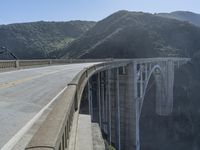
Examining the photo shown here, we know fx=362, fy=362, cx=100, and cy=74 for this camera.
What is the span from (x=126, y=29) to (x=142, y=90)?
8076cm

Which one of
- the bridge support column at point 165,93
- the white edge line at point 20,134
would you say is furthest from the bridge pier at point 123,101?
the bridge support column at point 165,93

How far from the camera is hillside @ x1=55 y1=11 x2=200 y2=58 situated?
366 feet

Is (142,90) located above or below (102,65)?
below

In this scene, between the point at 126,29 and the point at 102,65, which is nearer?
the point at 102,65

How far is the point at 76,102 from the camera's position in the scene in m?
12.5

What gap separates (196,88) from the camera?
97.0 meters

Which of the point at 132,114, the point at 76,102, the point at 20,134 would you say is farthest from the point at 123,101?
the point at 20,134

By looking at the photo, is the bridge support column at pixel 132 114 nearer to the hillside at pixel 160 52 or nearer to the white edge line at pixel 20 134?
the hillside at pixel 160 52

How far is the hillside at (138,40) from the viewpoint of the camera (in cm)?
11155

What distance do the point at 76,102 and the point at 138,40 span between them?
105938mm

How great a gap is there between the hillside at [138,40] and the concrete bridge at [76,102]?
3301 centimetres

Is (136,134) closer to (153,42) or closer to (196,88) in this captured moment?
(196,88)

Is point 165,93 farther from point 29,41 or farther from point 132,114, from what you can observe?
point 29,41

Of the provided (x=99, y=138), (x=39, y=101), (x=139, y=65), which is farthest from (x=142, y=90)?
(x=99, y=138)
